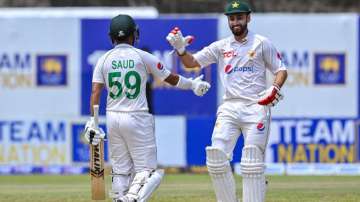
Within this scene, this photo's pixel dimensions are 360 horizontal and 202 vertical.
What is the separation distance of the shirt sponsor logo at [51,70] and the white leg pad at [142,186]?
9.48m

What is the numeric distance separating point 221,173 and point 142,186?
68 centimetres

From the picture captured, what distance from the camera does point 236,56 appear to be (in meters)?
8.36

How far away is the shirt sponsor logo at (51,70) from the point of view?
1733 cm

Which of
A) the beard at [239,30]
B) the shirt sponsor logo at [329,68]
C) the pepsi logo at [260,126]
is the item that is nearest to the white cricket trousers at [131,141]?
the pepsi logo at [260,126]

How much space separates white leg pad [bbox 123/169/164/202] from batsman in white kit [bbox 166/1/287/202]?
49 centimetres

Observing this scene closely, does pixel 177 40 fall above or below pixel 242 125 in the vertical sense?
above

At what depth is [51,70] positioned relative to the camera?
17.3 meters

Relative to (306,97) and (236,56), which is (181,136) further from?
(236,56)

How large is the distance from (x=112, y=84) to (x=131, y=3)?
14044 mm

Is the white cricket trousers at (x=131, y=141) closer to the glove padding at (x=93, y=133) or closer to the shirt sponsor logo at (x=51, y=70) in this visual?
the glove padding at (x=93, y=133)

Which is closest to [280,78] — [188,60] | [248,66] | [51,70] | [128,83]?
[248,66]

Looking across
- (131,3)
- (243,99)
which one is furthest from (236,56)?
(131,3)

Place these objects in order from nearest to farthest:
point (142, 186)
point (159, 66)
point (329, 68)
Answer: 1. point (142, 186)
2. point (159, 66)
3. point (329, 68)

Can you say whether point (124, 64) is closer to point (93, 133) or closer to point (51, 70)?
point (93, 133)
